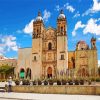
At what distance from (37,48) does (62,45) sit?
5494 mm

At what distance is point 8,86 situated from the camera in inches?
Answer: 983

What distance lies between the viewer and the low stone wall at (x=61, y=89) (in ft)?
67.9

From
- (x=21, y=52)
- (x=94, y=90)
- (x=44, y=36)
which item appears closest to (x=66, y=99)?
(x=94, y=90)

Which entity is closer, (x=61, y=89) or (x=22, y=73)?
(x=61, y=89)

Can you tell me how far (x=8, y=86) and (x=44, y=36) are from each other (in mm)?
30979

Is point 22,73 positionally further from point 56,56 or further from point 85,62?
point 85,62

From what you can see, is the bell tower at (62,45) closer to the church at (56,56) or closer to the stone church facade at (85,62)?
the church at (56,56)

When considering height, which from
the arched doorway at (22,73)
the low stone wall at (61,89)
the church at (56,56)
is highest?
the church at (56,56)

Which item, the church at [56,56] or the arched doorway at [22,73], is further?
the arched doorway at [22,73]

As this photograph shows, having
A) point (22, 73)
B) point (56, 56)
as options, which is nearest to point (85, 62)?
point (56, 56)

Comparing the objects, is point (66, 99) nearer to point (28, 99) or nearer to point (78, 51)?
point (28, 99)

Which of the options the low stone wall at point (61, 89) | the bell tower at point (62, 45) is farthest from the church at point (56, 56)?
the low stone wall at point (61, 89)

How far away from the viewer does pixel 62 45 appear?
52188 mm

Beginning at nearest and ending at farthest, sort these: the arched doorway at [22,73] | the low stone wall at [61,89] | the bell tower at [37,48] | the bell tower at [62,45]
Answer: the low stone wall at [61,89] → the bell tower at [62,45] → the bell tower at [37,48] → the arched doorway at [22,73]
